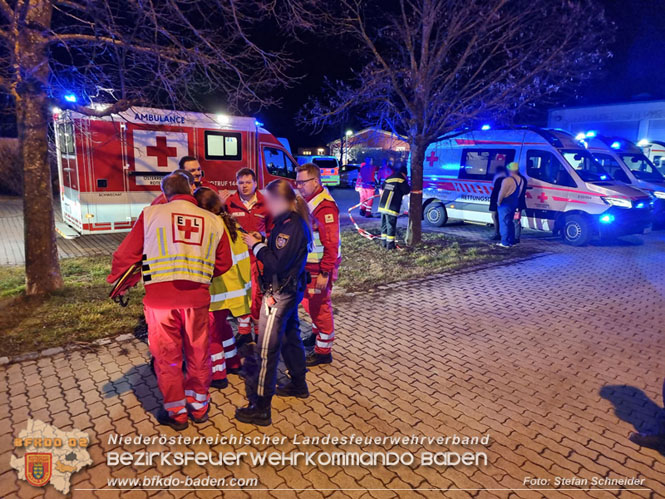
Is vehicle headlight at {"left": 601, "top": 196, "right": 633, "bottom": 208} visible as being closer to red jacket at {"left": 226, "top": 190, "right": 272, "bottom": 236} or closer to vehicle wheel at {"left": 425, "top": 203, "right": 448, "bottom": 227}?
vehicle wheel at {"left": 425, "top": 203, "right": 448, "bottom": 227}

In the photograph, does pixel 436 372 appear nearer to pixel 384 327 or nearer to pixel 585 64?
pixel 384 327

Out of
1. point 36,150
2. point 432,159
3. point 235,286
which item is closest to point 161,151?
point 36,150

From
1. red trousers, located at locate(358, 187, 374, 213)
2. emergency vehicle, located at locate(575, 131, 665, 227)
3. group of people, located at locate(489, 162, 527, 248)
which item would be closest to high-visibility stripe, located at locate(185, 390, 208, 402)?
group of people, located at locate(489, 162, 527, 248)

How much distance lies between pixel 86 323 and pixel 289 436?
10.8 feet

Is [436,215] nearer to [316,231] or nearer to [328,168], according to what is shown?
[316,231]

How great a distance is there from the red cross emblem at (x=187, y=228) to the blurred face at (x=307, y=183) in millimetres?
1261

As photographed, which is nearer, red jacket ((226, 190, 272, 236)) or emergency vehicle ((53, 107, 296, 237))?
red jacket ((226, 190, 272, 236))

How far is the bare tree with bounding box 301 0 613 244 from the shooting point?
897cm

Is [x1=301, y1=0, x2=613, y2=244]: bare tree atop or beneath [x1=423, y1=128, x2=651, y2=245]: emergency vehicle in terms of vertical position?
atop

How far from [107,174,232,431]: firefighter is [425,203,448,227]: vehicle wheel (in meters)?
11.0

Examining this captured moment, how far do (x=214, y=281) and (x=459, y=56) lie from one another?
854 cm

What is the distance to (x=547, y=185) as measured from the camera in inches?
444

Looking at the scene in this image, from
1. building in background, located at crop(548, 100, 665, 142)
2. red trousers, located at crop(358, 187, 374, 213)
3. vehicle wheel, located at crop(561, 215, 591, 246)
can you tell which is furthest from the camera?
building in background, located at crop(548, 100, 665, 142)

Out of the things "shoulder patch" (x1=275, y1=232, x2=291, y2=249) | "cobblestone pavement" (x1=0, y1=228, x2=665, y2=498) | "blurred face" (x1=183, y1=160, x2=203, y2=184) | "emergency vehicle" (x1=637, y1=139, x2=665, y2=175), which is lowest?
"cobblestone pavement" (x1=0, y1=228, x2=665, y2=498)
